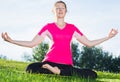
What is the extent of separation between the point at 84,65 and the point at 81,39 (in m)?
65.6

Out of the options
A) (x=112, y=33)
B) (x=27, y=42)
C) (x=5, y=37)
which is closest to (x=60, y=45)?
(x=27, y=42)

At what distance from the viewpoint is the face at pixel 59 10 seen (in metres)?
10.5

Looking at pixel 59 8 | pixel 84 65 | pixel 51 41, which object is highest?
pixel 59 8

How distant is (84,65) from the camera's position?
76.2 m

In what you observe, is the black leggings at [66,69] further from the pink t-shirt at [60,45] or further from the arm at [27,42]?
the arm at [27,42]

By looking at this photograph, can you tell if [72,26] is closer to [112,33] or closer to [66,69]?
[112,33]

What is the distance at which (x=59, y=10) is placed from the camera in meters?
10.5

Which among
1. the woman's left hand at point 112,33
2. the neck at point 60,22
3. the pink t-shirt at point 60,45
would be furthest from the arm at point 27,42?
the woman's left hand at point 112,33

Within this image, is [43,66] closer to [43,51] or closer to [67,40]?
[67,40]

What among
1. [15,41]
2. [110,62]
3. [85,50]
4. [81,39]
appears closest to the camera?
[15,41]

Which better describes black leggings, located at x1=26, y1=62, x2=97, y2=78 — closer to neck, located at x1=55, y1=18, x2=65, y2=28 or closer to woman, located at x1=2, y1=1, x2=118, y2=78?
woman, located at x1=2, y1=1, x2=118, y2=78

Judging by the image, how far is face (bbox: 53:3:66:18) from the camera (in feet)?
34.3

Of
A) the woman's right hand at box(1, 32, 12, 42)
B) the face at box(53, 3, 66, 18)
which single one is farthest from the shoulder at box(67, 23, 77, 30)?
the woman's right hand at box(1, 32, 12, 42)

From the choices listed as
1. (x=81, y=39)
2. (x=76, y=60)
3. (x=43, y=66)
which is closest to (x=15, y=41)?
(x=43, y=66)
